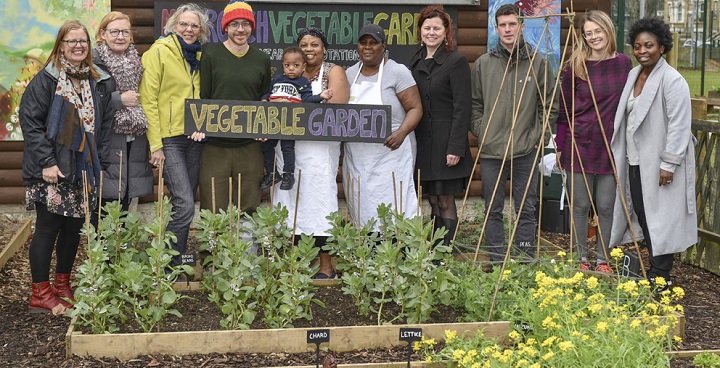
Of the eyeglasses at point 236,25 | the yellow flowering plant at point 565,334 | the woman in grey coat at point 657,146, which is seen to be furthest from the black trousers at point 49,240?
the woman in grey coat at point 657,146

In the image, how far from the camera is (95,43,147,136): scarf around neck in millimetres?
5879

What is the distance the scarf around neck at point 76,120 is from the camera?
219 inches

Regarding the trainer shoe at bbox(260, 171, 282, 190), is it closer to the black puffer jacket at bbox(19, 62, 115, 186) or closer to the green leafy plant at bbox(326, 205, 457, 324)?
the green leafy plant at bbox(326, 205, 457, 324)

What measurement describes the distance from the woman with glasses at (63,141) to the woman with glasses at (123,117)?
94mm

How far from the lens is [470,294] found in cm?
532

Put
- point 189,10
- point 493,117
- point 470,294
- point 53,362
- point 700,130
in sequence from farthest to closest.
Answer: point 700,130 → point 493,117 → point 189,10 → point 470,294 → point 53,362

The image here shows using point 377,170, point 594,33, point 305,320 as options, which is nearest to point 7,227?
point 377,170

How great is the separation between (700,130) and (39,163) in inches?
200

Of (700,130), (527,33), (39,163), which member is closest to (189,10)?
(39,163)

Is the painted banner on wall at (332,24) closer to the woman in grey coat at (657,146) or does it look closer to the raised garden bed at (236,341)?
the woman in grey coat at (657,146)

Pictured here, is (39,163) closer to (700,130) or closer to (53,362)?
(53,362)

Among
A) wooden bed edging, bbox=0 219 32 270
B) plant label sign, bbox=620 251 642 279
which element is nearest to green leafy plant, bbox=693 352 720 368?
plant label sign, bbox=620 251 642 279

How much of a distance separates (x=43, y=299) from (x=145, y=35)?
3.05 metres

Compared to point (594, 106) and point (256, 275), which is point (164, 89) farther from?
point (594, 106)
